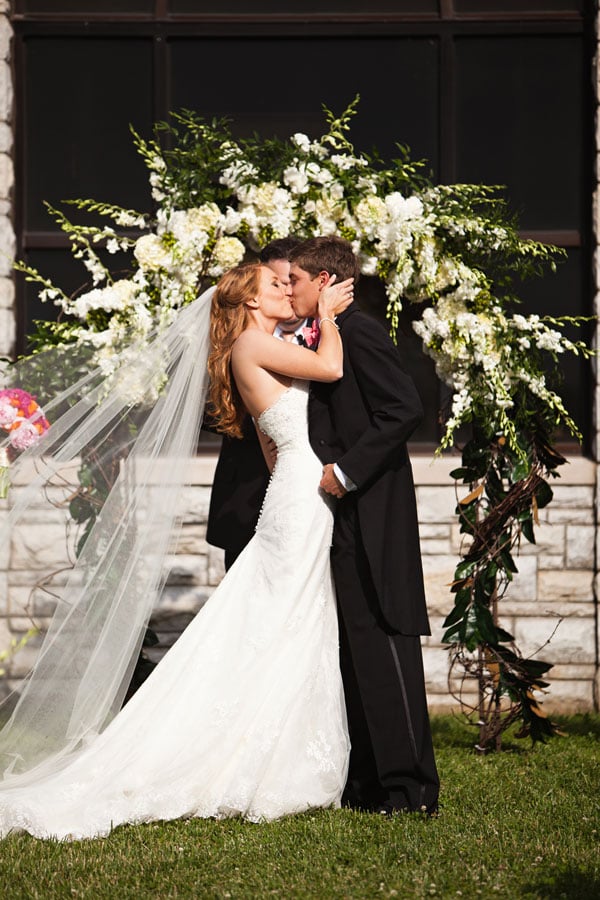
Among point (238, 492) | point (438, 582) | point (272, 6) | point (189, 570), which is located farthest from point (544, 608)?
point (272, 6)

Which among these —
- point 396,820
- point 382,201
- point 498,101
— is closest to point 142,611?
point 396,820

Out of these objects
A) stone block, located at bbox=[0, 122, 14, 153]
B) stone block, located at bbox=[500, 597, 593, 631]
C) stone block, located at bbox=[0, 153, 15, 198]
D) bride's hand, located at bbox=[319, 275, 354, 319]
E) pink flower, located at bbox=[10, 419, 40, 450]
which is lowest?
stone block, located at bbox=[500, 597, 593, 631]

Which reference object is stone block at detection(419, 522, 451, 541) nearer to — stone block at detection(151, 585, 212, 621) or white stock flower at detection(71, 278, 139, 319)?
stone block at detection(151, 585, 212, 621)

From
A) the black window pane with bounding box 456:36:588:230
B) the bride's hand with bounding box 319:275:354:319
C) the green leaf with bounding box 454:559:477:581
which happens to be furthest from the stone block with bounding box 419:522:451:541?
the bride's hand with bounding box 319:275:354:319

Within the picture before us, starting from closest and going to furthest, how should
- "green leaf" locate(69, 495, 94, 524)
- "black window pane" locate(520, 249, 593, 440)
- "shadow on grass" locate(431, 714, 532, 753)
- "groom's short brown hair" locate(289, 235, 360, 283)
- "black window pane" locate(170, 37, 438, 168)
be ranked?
"green leaf" locate(69, 495, 94, 524) → "groom's short brown hair" locate(289, 235, 360, 283) → "shadow on grass" locate(431, 714, 532, 753) → "black window pane" locate(520, 249, 593, 440) → "black window pane" locate(170, 37, 438, 168)

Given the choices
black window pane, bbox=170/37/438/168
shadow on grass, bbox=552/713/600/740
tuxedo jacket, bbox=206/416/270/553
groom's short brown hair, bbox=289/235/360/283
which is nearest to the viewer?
groom's short brown hair, bbox=289/235/360/283

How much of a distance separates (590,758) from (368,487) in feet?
6.86

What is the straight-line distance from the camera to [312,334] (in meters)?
5.01

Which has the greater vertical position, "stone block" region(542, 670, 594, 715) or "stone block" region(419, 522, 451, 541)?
"stone block" region(419, 522, 451, 541)

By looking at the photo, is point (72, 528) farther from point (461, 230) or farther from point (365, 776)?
point (461, 230)

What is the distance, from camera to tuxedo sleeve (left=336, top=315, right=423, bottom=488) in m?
4.51

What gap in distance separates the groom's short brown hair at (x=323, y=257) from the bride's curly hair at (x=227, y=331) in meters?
0.22

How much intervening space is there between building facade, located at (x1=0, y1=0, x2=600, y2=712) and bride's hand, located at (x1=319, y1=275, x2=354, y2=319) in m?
2.41

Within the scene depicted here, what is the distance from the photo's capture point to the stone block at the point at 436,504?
696 centimetres
